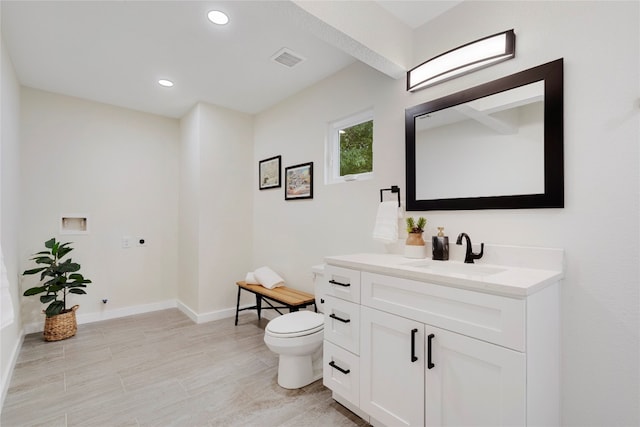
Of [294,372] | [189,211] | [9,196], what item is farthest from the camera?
[189,211]

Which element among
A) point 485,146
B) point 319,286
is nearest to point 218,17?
point 485,146

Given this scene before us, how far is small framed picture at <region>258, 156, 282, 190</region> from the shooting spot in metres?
3.50

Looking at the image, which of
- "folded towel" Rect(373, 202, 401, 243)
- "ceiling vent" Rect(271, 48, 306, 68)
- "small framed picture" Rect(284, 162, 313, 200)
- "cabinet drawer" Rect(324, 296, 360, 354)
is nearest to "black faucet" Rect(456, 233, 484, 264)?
"folded towel" Rect(373, 202, 401, 243)

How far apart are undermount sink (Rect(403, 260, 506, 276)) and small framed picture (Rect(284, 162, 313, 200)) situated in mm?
1452

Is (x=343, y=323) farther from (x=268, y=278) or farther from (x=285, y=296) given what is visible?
(x=268, y=278)

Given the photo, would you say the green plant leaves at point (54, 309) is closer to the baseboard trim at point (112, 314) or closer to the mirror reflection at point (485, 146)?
the baseboard trim at point (112, 314)

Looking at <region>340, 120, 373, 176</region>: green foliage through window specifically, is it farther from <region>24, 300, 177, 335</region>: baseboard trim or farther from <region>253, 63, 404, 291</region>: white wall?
<region>24, 300, 177, 335</region>: baseboard trim

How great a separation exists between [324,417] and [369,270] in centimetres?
96

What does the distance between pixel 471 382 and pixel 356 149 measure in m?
1.92

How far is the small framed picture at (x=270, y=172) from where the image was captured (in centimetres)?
350

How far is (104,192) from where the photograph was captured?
365cm

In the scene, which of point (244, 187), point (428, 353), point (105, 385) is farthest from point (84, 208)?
point (428, 353)

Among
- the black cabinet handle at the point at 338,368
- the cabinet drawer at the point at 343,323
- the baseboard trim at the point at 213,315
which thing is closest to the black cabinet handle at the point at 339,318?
the cabinet drawer at the point at 343,323

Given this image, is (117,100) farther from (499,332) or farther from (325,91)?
(499,332)
